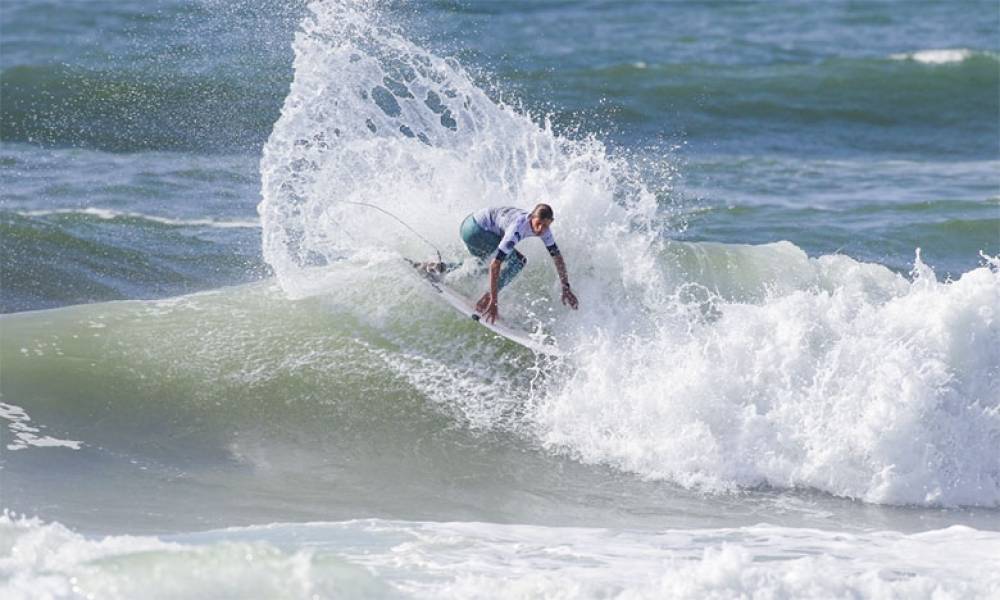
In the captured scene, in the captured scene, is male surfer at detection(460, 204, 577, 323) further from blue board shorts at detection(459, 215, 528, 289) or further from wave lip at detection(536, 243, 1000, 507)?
wave lip at detection(536, 243, 1000, 507)

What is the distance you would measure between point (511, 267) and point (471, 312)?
1.74ft

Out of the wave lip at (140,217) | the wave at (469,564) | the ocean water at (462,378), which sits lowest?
the wave at (469,564)

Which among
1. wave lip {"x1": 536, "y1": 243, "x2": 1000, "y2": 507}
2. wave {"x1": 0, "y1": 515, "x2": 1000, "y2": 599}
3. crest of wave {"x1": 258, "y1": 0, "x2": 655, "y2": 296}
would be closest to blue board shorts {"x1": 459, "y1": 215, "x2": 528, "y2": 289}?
crest of wave {"x1": 258, "y1": 0, "x2": 655, "y2": 296}

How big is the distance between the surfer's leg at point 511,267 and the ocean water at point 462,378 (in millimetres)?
323

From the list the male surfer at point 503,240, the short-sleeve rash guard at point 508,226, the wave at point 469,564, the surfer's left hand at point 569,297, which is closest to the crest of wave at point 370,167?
the male surfer at point 503,240

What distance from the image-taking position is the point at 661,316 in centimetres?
1141

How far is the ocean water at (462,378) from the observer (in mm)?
8203

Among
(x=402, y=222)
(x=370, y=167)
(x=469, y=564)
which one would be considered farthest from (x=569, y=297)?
(x=469, y=564)

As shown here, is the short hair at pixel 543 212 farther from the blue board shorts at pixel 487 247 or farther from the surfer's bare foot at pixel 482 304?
the surfer's bare foot at pixel 482 304

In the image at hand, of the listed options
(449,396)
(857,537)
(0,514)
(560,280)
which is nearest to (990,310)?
(857,537)

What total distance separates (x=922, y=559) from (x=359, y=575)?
139 inches

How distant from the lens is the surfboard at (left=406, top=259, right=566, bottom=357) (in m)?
11.2

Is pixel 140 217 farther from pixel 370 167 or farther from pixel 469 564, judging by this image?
pixel 469 564

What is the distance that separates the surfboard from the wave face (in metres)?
0.19
